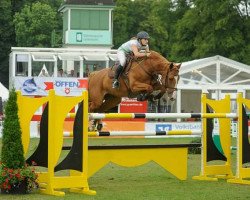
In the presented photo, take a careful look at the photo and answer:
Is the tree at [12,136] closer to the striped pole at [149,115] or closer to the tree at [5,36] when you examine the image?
the striped pole at [149,115]

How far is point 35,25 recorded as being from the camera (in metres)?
64.3

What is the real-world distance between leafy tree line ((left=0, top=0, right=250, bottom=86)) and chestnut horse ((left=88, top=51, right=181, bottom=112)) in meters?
32.1

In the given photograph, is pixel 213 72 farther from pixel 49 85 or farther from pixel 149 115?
pixel 149 115

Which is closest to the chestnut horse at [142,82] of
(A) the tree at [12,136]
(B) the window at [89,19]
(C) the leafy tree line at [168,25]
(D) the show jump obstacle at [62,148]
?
(D) the show jump obstacle at [62,148]

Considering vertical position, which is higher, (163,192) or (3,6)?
(3,6)

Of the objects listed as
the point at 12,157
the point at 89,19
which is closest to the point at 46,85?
the point at 12,157

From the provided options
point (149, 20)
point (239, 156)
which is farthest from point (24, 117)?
point (149, 20)

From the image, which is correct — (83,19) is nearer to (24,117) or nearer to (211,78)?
(211,78)

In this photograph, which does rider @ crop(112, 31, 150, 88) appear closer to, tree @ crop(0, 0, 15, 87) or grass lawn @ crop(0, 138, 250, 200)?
grass lawn @ crop(0, 138, 250, 200)

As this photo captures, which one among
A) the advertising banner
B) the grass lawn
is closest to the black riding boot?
the grass lawn

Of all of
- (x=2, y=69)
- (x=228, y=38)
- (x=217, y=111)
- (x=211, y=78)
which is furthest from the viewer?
(x=2, y=69)

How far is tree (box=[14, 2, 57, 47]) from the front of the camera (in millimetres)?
62594

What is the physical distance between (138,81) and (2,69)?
5155cm

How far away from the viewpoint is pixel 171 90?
39.0ft
